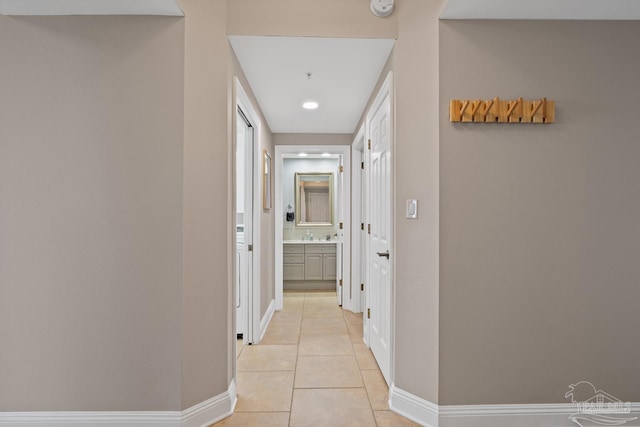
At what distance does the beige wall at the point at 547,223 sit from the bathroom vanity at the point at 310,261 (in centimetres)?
374

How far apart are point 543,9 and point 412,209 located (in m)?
1.17

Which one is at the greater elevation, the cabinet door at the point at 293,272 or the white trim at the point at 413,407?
the cabinet door at the point at 293,272

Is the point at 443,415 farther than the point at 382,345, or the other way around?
the point at 382,345

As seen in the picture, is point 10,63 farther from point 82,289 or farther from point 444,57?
point 444,57

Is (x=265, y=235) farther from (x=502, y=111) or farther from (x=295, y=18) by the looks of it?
(x=502, y=111)

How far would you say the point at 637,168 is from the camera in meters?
1.84

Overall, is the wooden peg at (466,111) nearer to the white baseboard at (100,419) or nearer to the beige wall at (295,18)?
the beige wall at (295,18)

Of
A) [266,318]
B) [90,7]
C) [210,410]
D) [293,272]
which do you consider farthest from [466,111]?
[293,272]

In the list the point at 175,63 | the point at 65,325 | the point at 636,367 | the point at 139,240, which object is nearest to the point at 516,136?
the point at 636,367

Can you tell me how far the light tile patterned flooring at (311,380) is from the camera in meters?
2.01

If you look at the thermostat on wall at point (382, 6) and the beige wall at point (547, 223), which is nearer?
the beige wall at point (547, 223)

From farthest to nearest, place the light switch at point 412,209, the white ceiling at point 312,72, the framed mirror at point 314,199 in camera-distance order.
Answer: the framed mirror at point 314,199 < the white ceiling at point 312,72 < the light switch at point 412,209

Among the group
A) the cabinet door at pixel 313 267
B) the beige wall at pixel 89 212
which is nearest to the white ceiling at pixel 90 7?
the beige wall at pixel 89 212

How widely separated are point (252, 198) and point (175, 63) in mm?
1528
